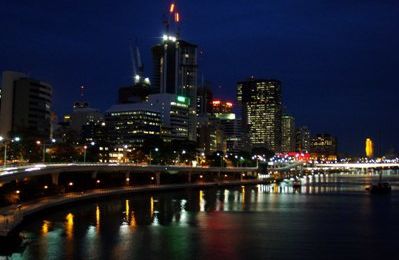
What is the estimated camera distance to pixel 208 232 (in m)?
52.4

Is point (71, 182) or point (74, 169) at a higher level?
point (74, 169)

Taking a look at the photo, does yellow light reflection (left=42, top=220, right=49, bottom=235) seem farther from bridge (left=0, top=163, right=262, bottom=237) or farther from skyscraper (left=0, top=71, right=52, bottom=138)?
skyscraper (left=0, top=71, right=52, bottom=138)

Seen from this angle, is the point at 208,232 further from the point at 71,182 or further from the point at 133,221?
the point at 71,182

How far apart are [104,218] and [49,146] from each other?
63.8m

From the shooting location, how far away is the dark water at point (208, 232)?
42.2m

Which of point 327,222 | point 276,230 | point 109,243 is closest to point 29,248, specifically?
point 109,243

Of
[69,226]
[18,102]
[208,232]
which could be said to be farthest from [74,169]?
[18,102]

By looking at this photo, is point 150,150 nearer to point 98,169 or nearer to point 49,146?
point 49,146

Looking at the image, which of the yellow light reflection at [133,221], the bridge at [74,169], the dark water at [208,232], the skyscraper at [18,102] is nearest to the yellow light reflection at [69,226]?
the dark water at [208,232]

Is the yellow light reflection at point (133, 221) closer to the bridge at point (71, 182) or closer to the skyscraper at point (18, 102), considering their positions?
the bridge at point (71, 182)

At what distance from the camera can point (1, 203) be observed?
2279 inches

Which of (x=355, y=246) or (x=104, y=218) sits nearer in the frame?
(x=355, y=246)

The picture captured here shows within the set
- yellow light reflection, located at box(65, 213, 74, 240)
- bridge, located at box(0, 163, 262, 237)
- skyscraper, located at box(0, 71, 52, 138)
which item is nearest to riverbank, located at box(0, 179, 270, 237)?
bridge, located at box(0, 163, 262, 237)

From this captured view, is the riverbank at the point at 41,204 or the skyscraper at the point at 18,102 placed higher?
the skyscraper at the point at 18,102
